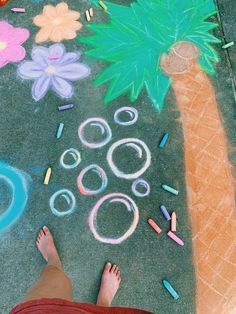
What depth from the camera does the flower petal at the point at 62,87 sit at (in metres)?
3.09

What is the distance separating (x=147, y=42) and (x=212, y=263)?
180 centimetres

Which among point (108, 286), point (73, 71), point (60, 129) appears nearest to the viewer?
point (108, 286)

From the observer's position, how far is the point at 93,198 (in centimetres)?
272

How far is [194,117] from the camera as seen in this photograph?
295cm

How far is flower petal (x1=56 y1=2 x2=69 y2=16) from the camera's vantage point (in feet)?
11.3

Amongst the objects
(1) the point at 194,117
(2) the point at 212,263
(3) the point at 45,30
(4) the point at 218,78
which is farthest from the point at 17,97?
(2) the point at 212,263

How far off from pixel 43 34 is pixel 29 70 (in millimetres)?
380

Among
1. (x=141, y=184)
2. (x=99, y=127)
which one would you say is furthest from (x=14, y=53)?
(x=141, y=184)

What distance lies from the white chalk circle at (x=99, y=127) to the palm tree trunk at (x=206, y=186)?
561 millimetres

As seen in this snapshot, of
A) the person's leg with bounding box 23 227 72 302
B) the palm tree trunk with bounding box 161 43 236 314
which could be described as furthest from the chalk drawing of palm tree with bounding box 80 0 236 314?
the person's leg with bounding box 23 227 72 302

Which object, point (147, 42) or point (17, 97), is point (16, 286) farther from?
point (147, 42)

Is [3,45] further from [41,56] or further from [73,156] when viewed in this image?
[73,156]

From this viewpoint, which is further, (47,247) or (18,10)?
(18,10)

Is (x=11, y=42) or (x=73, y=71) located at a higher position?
(x=11, y=42)
